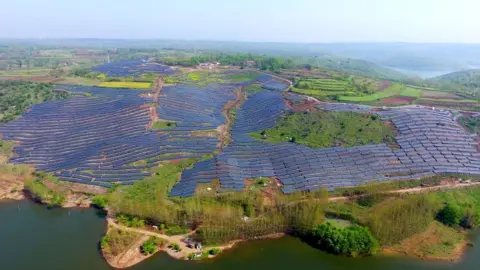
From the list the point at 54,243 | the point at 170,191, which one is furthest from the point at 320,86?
the point at 54,243

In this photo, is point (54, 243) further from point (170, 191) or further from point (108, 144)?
point (108, 144)

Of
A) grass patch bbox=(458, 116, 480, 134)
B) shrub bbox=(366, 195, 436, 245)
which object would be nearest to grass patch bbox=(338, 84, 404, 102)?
grass patch bbox=(458, 116, 480, 134)

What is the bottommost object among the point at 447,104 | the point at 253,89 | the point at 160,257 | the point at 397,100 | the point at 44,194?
the point at 160,257

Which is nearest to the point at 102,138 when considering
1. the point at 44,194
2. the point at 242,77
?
the point at 44,194

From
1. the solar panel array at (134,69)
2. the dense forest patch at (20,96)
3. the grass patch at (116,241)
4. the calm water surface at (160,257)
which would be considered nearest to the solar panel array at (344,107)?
the calm water surface at (160,257)

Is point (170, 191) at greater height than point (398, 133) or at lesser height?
lesser

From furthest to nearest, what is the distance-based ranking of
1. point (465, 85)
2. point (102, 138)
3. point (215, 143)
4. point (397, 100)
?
point (465, 85) < point (397, 100) < point (102, 138) < point (215, 143)

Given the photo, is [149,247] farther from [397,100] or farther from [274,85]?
[397,100]
